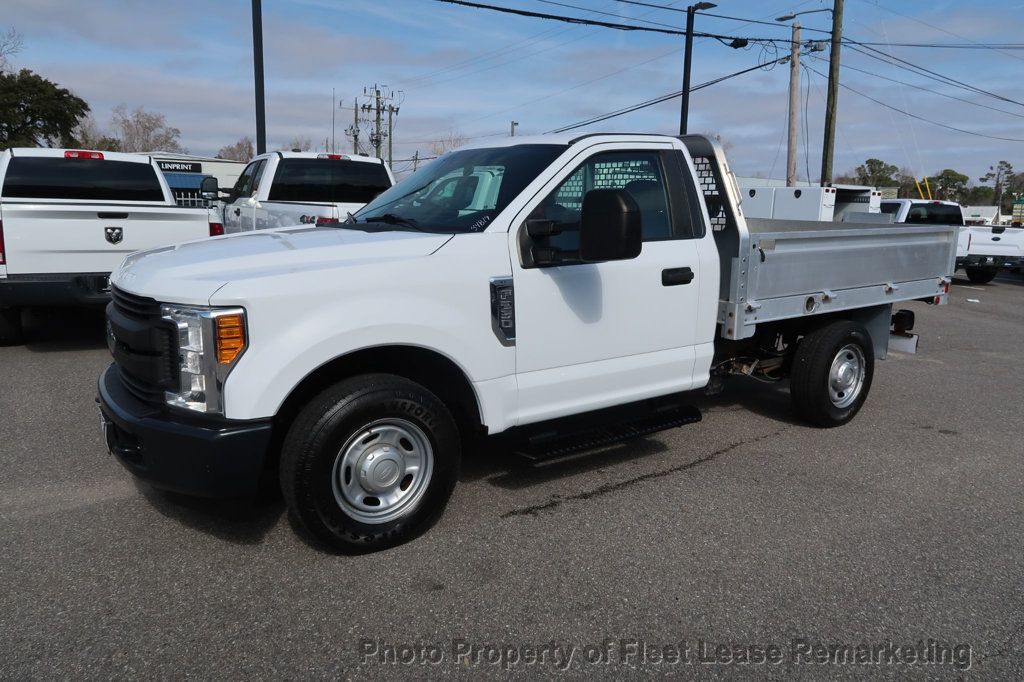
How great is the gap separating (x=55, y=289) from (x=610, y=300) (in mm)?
5572

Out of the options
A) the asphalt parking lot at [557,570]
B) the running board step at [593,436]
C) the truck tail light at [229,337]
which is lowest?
the asphalt parking lot at [557,570]

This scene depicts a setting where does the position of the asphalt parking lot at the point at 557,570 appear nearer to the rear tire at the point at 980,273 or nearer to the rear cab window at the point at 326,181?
the rear cab window at the point at 326,181

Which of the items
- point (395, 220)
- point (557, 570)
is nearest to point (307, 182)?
point (395, 220)

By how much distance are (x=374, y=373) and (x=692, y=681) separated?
A: 1.87 metres

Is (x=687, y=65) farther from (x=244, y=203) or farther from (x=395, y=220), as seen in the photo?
(x=395, y=220)

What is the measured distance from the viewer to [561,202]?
4105 mm

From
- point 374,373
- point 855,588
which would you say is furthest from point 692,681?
point 374,373

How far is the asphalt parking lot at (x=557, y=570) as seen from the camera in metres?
2.89

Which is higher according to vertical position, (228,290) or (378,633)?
(228,290)

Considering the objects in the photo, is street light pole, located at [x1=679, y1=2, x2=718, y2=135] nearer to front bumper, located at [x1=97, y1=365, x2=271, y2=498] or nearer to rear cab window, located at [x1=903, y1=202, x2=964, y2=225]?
rear cab window, located at [x1=903, y1=202, x2=964, y2=225]

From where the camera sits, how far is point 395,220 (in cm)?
430

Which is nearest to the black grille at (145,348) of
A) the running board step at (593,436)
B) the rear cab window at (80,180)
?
the running board step at (593,436)

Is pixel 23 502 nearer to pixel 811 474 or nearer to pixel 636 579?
pixel 636 579

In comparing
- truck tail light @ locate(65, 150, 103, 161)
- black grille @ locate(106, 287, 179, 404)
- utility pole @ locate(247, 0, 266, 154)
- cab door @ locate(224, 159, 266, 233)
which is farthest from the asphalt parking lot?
utility pole @ locate(247, 0, 266, 154)
